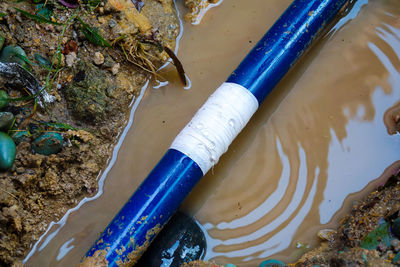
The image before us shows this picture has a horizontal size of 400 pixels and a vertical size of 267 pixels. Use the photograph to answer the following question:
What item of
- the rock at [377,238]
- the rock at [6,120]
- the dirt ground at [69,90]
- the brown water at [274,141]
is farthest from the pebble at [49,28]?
the rock at [377,238]

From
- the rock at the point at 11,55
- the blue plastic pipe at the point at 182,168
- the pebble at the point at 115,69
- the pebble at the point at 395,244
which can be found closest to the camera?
the pebble at the point at 395,244

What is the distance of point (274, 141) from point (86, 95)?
1.10m

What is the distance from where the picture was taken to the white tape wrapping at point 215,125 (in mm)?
1960

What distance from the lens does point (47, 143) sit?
2062 mm

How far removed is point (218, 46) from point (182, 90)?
367mm

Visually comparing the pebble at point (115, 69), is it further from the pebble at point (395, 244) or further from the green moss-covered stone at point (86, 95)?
the pebble at point (395, 244)

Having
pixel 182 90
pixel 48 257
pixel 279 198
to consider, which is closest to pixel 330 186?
pixel 279 198

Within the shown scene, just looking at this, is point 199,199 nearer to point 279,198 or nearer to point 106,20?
point 279,198

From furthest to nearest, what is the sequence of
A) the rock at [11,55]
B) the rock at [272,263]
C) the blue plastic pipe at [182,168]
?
the rock at [11,55] → the rock at [272,263] → the blue plastic pipe at [182,168]

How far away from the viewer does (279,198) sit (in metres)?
2.17

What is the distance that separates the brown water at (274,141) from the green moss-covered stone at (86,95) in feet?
0.74

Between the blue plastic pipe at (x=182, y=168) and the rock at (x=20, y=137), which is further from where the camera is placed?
the rock at (x=20, y=137)

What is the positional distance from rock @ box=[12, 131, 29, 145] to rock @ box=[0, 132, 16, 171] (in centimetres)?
5

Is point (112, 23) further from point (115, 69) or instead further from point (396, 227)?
point (396, 227)
